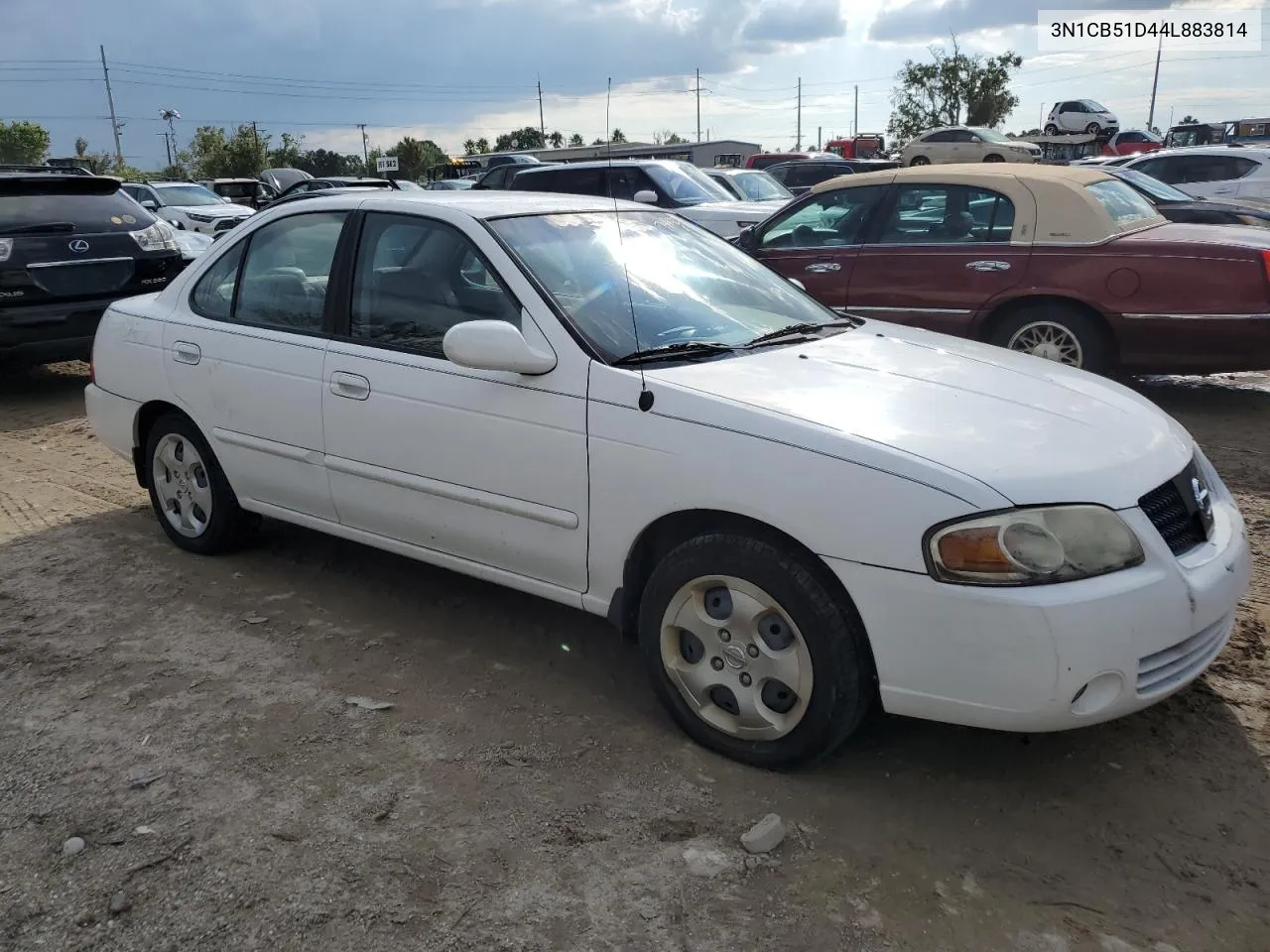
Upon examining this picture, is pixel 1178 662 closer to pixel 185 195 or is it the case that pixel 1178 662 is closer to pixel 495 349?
pixel 495 349

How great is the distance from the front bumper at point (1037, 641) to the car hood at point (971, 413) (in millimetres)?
236

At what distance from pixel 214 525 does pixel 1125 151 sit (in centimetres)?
3534

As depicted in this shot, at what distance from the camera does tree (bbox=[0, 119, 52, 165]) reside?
231 ft

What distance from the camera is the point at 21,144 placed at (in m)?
71.2

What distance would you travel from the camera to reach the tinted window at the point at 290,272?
4164 millimetres

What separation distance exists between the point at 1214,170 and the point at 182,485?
14.8 meters

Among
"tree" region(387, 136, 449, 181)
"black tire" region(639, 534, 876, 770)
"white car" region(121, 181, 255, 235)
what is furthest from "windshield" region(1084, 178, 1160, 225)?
"tree" region(387, 136, 449, 181)

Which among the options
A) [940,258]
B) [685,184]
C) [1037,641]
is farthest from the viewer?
[685,184]

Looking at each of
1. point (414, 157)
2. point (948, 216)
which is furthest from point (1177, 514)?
point (414, 157)

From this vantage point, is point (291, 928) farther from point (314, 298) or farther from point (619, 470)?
point (314, 298)

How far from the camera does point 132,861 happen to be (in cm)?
272

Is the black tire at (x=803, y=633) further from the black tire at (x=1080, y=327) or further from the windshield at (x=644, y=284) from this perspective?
the black tire at (x=1080, y=327)

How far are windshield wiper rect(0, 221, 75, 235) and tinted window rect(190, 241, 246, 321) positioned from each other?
4.03 meters

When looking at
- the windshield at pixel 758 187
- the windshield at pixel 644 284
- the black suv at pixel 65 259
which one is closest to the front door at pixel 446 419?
the windshield at pixel 644 284
